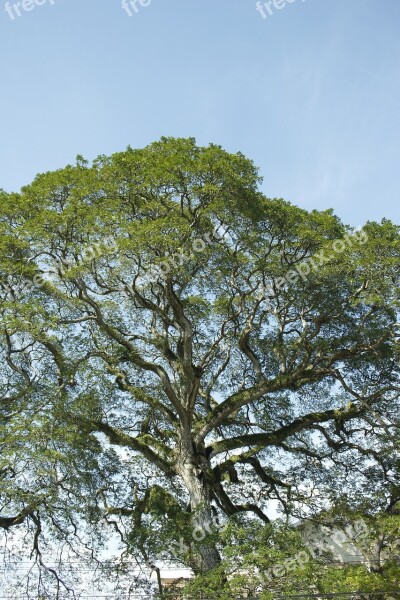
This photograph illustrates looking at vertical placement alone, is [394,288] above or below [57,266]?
A: below

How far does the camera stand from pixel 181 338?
1150 cm

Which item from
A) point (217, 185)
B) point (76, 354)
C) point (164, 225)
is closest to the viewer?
point (164, 225)

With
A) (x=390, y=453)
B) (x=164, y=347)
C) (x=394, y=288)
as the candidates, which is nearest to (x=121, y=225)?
(x=164, y=347)

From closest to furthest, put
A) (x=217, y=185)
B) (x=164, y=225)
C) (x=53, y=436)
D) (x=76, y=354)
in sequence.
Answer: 1. (x=53, y=436)
2. (x=164, y=225)
3. (x=217, y=185)
4. (x=76, y=354)

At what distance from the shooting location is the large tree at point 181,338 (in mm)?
10164

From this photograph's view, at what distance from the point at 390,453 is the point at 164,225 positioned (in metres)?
6.47

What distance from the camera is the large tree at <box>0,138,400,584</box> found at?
33.3ft

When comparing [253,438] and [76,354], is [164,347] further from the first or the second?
[253,438]

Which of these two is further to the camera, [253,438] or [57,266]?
[253,438]

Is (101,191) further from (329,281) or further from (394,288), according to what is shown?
(394,288)

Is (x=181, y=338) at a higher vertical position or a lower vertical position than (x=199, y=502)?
higher

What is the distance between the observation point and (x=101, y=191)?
1086 centimetres

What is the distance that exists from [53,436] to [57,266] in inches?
135

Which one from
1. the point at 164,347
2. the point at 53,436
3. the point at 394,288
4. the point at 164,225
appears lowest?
the point at 53,436
